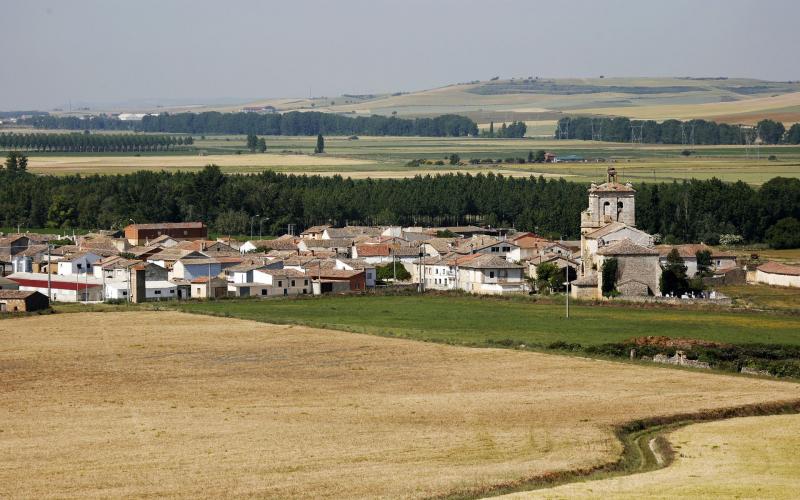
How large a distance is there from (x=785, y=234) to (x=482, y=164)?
7392cm

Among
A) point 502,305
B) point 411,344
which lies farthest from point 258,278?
point 411,344

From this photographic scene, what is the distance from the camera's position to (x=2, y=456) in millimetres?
25938

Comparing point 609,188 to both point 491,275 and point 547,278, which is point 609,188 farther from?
point 491,275

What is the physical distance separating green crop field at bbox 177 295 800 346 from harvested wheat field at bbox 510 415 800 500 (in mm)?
13288

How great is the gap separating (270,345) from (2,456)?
1634cm

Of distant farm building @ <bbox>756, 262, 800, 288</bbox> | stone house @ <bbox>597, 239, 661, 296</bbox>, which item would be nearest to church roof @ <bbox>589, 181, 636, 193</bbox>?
distant farm building @ <bbox>756, 262, 800, 288</bbox>

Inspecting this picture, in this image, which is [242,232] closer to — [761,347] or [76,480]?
[761,347]

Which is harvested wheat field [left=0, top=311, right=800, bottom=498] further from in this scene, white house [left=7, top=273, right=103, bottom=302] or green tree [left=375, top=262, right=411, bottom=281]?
green tree [left=375, top=262, right=411, bottom=281]

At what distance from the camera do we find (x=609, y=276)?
5731 cm

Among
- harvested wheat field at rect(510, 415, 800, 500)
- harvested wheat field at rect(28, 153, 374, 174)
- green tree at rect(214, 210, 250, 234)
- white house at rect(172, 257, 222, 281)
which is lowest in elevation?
harvested wheat field at rect(28, 153, 374, 174)

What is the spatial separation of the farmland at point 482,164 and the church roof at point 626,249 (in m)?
57.5

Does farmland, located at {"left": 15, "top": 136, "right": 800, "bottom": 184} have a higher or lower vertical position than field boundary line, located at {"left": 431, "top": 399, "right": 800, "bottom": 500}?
lower

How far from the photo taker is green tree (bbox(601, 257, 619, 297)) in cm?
5725

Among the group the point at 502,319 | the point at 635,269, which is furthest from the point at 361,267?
the point at 502,319
